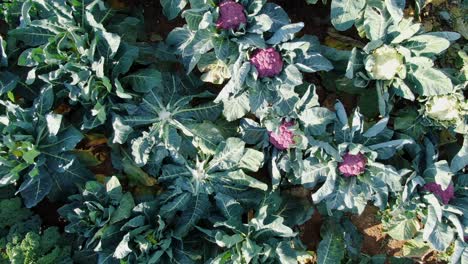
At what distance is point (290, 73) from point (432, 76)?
34.3 inches

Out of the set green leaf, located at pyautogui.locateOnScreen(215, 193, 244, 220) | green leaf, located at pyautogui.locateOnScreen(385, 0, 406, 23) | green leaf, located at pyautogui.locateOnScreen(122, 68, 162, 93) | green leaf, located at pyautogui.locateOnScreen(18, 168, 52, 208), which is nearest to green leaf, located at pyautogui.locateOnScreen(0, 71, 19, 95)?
green leaf, located at pyautogui.locateOnScreen(18, 168, 52, 208)

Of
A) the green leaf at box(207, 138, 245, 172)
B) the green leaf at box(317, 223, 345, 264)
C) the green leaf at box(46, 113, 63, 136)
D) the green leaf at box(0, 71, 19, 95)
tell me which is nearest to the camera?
the green leaf at box(46, 113, 63, 136)

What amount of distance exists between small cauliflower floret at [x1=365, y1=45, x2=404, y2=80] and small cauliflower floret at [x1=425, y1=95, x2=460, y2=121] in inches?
12.7

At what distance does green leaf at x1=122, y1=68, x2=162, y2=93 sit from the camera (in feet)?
11.2

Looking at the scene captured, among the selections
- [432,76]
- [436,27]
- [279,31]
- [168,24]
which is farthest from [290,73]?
[436,27]

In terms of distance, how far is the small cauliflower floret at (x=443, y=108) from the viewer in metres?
3.47

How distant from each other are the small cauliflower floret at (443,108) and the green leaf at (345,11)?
735mm

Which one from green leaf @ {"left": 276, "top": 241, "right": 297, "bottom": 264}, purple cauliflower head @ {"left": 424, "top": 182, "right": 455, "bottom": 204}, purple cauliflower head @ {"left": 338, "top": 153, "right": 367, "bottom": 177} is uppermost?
purple cauliflower head @ {"left": 338, "top": 153, "right": 367, "bottom": 177}

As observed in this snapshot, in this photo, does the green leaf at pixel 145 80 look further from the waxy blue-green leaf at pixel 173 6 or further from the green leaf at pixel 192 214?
the green leaf at pixel 192 214

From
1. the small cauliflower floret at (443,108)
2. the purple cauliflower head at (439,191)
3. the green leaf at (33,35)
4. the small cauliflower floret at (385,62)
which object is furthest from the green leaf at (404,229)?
the green leaf at (33,35)

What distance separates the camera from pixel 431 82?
3369 mm

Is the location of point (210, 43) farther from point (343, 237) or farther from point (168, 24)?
point (343, 237)

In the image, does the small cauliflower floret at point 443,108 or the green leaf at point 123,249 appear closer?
the green leaf at point 123,249

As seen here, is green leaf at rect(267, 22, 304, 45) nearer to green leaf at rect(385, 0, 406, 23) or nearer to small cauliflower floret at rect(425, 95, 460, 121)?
green leaf at rect(385, 0, 406, 23)
